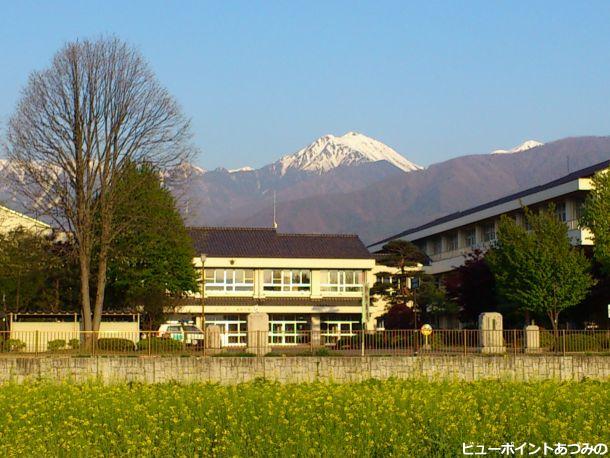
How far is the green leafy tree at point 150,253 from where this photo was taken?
61625mm

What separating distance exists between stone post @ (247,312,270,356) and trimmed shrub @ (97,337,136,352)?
5.41 m

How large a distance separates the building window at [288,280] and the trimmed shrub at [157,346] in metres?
35.5

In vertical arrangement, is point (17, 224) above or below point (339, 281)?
above

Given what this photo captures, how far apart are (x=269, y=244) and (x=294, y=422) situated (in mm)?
60832

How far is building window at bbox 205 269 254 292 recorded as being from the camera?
262ft

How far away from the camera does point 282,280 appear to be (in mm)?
81188

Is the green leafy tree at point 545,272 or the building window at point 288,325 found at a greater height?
the green leafy tree at point 545,272

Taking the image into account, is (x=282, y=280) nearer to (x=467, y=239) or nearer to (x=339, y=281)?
(x=339, y=281)

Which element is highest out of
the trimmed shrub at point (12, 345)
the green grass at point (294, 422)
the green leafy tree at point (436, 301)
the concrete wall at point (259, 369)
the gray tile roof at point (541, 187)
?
the gray tile roof at point (541, 187)

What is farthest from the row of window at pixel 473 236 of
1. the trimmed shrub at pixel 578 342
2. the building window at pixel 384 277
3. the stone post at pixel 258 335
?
the stone post at pixel 258 335

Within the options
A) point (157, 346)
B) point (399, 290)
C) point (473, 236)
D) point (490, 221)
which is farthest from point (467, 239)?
point (157, 346)

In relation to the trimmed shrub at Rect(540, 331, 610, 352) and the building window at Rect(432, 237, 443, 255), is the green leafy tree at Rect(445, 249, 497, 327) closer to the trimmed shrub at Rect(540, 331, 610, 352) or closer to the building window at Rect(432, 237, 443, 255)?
the trimmed shrub at Rect(540, 331, 610, 352)

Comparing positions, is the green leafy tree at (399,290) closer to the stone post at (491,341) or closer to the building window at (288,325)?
the building window at (288,325)

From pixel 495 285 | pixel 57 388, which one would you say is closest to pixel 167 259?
pixel 495 285
